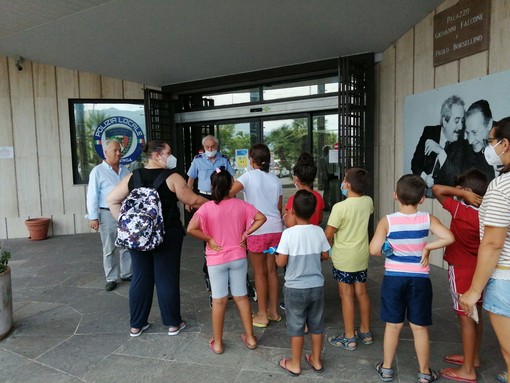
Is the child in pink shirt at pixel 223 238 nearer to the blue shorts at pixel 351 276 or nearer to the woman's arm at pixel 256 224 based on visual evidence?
the woman's arm at pixel 256 224

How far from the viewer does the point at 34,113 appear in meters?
7.03

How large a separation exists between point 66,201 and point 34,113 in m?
1.74

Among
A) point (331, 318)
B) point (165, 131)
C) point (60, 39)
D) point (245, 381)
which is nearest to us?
point (245, 381)

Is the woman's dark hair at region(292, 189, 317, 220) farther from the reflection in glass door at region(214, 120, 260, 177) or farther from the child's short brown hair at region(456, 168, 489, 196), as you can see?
the reflection in glass door at region(214, 120, 260, 177)

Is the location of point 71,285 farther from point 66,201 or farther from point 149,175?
point 66,201

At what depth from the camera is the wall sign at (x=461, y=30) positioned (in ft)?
12.7

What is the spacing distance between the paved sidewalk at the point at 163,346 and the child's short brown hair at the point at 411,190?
1.17m

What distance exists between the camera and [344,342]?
285 centimetres

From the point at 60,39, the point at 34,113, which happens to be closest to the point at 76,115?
the point at 34,113

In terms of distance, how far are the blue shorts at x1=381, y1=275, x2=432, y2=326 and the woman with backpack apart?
1.57 metres

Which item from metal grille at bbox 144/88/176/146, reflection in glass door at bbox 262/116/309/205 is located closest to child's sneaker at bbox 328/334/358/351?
reflection in glass door at bbox 262/116/309/205

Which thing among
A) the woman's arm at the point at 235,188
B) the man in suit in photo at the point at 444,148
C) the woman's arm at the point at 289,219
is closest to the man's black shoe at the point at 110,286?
the woman's arm at the point at 235,188

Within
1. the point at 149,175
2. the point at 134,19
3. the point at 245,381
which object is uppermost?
the point at 134,19

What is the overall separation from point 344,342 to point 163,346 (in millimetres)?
1408
